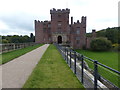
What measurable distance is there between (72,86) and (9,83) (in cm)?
215

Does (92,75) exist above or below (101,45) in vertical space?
above

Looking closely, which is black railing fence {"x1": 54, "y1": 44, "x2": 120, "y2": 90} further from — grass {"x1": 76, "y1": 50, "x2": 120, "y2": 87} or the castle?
the castle

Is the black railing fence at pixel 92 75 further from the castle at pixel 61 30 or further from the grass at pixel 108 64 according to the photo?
the castle at pixel 61 30

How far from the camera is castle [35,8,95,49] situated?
1945 inches

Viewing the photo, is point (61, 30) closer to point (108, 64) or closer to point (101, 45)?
point (101, 45)

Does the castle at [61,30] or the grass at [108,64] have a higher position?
the castle at [61,30]

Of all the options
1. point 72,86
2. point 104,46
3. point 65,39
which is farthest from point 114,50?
point 72,86

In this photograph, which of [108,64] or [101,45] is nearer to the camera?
[108,64]

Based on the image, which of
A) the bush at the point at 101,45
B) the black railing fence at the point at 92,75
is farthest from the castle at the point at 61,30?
the black railing fence at the point at 92,75

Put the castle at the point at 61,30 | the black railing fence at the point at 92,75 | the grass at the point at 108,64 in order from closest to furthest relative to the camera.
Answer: the black railing fence at the point at 92,75 < the grass at the point at 108,64 < the castle at the point at 61,30

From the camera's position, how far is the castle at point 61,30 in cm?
4941

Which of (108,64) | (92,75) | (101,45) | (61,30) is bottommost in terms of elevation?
(108,64)

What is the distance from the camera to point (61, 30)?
168 feet

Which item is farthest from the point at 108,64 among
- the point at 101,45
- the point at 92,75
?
the point at 101,45
